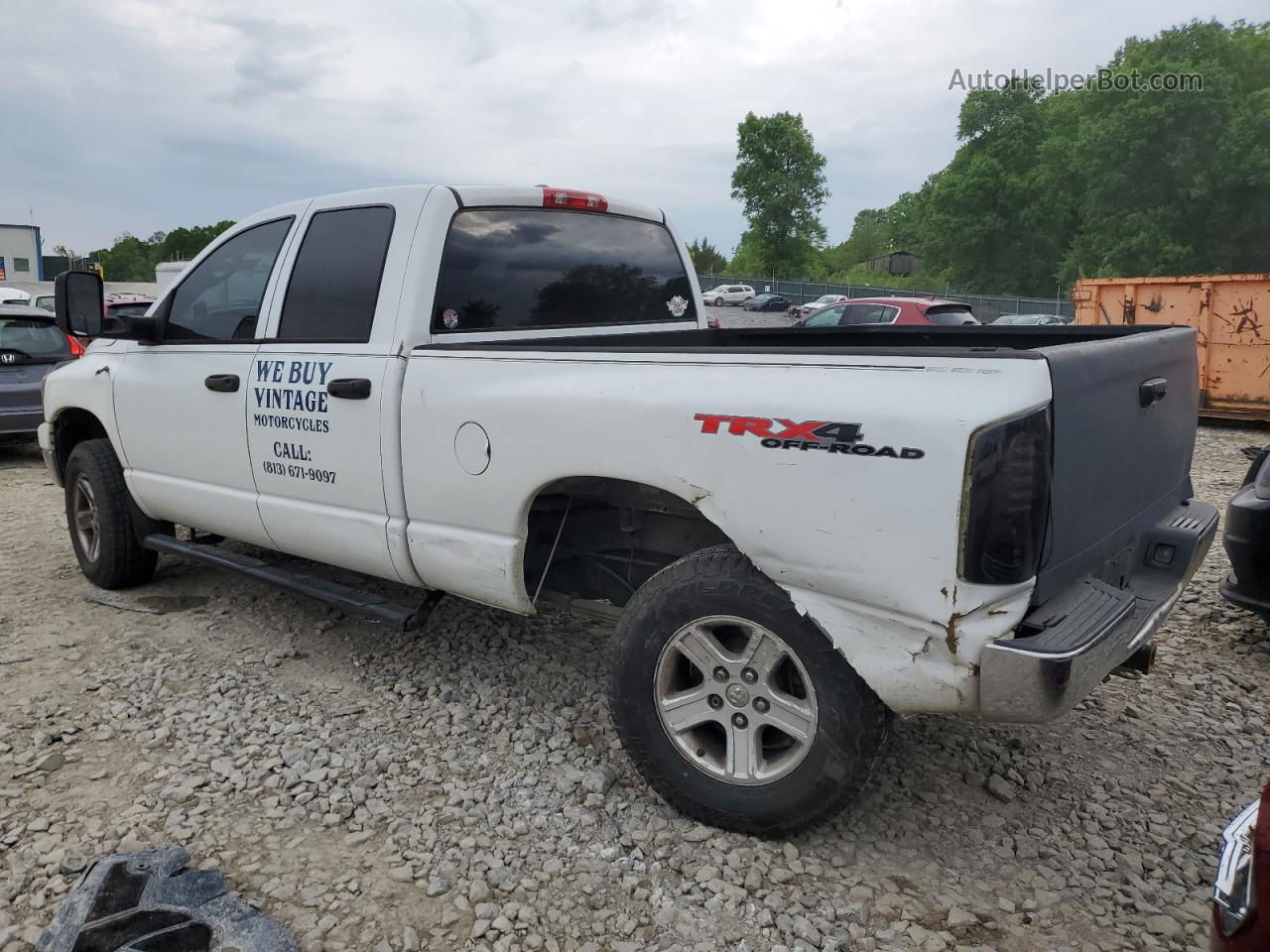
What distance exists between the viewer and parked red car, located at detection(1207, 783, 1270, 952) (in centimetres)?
145

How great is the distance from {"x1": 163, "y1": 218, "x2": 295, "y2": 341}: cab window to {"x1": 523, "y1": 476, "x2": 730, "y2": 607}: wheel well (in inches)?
68.9

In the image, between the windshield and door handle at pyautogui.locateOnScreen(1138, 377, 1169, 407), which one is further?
the windshield

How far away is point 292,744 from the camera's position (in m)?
3.39

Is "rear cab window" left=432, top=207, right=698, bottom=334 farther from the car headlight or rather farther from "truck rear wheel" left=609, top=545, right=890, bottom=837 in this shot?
the car headlight

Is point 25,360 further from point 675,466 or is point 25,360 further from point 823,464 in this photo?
point 823,464

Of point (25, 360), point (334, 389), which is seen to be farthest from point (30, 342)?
point (334, 389)

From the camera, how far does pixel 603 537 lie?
340cm

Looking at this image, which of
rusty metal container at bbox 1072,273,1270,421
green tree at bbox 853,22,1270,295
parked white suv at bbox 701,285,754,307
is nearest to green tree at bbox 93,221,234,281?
parked white suv at bbox 701,285,754,307

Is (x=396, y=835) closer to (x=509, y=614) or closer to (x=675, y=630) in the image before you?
(x=675, y=630)

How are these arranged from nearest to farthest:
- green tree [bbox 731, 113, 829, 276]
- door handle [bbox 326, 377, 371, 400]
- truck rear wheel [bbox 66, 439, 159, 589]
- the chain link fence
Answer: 1. door handle [bbox 326, 377, 371, 400]
2. truck rear wheel [bbox 66, 439, 159, 589]
3. the chain link fence
4. green tree [bbox 731, 113, 829, 276]

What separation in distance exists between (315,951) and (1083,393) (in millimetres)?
2411

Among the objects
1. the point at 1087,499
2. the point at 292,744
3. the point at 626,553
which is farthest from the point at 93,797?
the point at 1087,499

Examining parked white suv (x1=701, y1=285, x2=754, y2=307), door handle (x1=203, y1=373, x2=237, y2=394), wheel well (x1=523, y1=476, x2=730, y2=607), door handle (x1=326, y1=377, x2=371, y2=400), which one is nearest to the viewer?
wheel well (x1=523, y1=476, x2=730, y2=607)

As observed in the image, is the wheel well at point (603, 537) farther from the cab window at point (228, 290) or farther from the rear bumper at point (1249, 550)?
the rear bumper at point (1249, 550)
